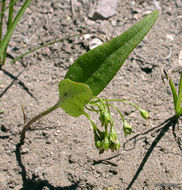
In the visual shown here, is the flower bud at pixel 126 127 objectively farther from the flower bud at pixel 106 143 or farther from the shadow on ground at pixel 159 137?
the shadow on ground at pixel 159 137

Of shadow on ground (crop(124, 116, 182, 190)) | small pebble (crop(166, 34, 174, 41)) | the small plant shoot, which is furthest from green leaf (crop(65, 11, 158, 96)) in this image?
A: small pebble (crop(166, 34, 174, 41))

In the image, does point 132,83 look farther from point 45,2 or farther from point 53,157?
point 45,2

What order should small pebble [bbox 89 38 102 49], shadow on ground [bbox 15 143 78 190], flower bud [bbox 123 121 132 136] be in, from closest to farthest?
flower bud [bbox 123 121 132 136]
shadow on ground [bbox 15 143 78 190]
small pebble [bbox 89 38 102 49]

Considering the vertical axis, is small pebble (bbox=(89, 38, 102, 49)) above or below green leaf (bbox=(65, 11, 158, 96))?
above

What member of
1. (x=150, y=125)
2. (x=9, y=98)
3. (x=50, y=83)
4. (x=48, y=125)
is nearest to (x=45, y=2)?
(x=50, y=83)

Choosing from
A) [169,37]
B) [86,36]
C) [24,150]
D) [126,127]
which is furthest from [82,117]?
[169,37]

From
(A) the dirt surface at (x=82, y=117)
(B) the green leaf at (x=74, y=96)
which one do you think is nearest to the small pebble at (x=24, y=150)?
(A) the dirt surface at (x=82, y=117)

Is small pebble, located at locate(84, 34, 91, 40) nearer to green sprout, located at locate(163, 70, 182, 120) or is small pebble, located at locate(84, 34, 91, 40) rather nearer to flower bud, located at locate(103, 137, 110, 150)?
green sprout, located at locate(163, 70, 182, 120)
